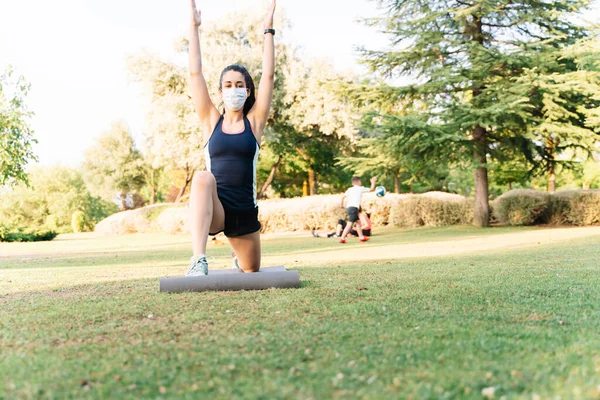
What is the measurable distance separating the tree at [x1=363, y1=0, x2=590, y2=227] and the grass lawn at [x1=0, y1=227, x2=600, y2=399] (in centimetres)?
1298

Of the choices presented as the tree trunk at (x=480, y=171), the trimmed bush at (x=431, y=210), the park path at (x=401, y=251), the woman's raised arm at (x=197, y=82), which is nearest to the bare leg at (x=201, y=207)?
the woman's raised arm at (x=197, y=82)

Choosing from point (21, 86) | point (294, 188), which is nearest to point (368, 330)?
point (21, 86)

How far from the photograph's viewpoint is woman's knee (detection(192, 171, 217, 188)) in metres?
4.39

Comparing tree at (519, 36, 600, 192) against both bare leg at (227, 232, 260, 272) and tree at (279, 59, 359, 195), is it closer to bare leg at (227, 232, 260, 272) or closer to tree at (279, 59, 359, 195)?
tree at (279, 59, 359, 195)

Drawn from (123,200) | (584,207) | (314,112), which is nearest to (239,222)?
(584,207)

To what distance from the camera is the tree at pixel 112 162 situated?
43812mm

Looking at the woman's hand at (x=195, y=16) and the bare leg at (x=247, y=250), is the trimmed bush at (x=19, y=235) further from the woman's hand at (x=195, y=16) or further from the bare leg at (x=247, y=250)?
the woman's hand at (x=195, y=16)

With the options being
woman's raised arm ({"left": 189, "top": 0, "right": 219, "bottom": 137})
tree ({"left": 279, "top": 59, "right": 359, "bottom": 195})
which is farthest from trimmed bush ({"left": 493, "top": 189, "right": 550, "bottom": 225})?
woman's raised arm ({"left": 189, "top": 0, "right": 219, "bottom": 137})

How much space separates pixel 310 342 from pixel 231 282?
1.89m

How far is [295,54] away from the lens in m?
29.4

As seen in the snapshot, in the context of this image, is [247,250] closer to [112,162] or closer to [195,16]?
[195,16]

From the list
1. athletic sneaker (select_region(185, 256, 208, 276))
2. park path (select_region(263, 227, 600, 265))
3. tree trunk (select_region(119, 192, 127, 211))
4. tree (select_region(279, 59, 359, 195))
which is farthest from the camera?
tree trunk (select_region(119, 192, 127, 211))

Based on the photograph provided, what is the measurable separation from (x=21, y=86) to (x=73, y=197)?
22.5m

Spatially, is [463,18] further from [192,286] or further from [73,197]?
[73,197]
